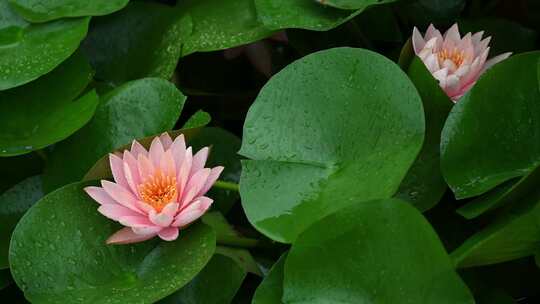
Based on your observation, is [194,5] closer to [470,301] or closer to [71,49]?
[71,49]

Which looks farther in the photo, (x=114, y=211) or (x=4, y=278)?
(x=4, y=278)

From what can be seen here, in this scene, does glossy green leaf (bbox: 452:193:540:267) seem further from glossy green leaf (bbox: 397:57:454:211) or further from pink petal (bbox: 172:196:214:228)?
pink petal (bbox: 172:196:214:228)

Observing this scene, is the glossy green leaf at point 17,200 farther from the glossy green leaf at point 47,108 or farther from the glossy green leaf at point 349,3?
the glossy green leaf at point 349,3

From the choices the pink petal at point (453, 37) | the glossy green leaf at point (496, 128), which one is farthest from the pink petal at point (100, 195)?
the pink petal at point (453, 37)

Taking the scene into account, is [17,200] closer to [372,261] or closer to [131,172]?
[131,172]

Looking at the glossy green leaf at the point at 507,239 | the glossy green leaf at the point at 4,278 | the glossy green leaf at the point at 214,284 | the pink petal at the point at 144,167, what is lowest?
the glossy green leaf at the point at 4,278

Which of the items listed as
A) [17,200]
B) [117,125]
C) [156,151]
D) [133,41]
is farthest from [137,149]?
[133,41]
